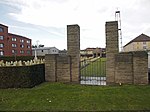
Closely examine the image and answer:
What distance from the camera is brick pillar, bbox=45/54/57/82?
10172mm

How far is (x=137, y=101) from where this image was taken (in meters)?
5.84

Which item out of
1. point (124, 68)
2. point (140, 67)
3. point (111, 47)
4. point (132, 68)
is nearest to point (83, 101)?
point (124, 68)

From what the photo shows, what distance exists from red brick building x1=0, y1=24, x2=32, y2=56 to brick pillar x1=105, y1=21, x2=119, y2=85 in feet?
148

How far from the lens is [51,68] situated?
10.2 m

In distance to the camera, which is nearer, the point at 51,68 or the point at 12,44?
the point at 51,68

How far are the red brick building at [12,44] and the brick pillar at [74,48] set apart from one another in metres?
43.2

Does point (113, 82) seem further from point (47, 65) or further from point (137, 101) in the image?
point (47, 65)

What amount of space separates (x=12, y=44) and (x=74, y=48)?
172ft

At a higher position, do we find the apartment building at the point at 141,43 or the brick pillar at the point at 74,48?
the apartment building at the point at 141,43

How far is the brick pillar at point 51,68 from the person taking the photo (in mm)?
10172

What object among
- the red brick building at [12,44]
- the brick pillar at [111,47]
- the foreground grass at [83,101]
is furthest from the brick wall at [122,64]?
the red brick building at [12,44]

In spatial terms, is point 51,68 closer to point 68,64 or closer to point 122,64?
point 68,64

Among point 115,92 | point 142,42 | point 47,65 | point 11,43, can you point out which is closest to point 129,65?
point 115,92

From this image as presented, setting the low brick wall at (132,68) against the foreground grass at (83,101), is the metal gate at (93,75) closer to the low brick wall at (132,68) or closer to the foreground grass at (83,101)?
the low brick wall at (132,68)
